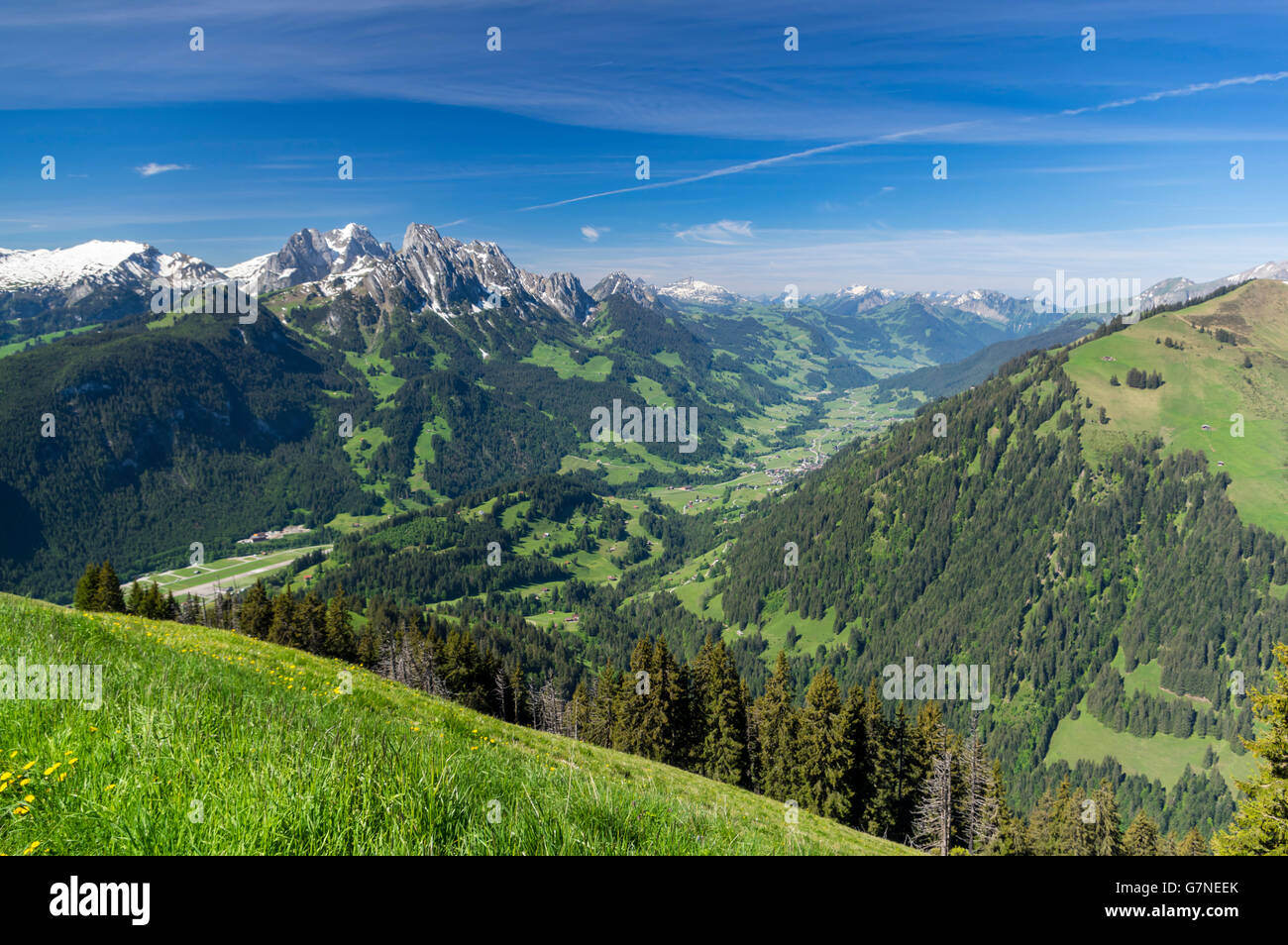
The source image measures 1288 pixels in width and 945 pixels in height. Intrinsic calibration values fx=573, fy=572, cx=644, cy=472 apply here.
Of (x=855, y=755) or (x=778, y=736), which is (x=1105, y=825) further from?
(x=778, y=736)

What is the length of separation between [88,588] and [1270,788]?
271ft

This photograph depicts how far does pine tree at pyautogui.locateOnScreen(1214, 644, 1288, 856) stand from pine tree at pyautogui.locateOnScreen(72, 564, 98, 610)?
79.1m

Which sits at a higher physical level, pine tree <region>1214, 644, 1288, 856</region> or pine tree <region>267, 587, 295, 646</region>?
pine tree <region>1214, 644, 1288, 856</region>

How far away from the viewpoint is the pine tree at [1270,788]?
17.6 meters

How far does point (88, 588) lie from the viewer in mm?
55562

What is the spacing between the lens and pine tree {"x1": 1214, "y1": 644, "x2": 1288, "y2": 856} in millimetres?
17594

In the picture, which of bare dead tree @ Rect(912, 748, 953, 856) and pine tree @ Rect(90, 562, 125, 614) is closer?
bare dead tree @ Rect(912, 748, 953, 856)

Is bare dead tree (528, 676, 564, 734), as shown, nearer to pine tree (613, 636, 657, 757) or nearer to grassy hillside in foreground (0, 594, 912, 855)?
pine tree (613, 636, 657, 757)

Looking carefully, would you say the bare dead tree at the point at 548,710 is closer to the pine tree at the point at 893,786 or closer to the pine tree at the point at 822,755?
the pine tree at the point at 822,755

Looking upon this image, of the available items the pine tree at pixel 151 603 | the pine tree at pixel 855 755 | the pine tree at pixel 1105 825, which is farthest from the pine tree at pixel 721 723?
the pine tree at pixel 151 603

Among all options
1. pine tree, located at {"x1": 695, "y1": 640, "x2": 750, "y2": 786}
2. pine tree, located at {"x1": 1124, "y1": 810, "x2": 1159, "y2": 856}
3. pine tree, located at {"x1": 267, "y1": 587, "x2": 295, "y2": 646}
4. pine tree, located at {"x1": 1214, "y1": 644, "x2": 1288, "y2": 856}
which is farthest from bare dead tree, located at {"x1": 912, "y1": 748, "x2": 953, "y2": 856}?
pine tree, located at {"x1": 267, "y1": 587, "x2": 295, "y2": 646}

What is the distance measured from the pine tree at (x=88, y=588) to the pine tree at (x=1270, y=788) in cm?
7911

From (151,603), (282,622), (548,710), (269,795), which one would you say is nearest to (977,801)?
(548,710)
